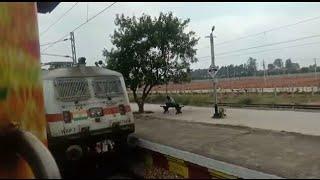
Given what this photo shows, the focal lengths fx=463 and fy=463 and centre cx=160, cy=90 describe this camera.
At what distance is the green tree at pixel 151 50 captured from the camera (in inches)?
969

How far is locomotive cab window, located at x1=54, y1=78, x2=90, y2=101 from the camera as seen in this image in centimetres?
1002

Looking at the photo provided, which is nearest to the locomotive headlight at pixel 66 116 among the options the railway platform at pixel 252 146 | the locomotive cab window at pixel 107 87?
the locomotive cab window at pixel 107 87

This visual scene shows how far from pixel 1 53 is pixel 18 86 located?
0.52m

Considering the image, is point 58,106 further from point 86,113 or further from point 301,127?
point 301,127

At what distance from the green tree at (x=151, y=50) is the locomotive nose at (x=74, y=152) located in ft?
49.6

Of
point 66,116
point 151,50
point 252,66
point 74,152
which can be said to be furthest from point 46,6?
point 252,66

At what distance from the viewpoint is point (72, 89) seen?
1023 centimetres

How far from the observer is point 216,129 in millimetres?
13984

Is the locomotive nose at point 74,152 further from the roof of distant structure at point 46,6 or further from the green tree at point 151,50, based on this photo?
the green tree at point 151,50

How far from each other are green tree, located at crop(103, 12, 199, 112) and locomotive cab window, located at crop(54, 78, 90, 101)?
46.2 feet

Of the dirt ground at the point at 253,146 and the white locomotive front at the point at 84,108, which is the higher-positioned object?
the white locomotive front at the point at 84,108

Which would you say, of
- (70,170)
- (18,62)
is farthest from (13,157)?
(70,170)

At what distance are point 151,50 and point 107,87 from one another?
47.1 feet

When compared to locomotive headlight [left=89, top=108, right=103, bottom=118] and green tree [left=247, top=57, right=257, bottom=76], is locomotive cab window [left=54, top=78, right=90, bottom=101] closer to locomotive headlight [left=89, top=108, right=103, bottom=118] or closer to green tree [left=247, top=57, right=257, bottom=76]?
locomotive headlight [left=89, top=108, right=103, bottom=118]
